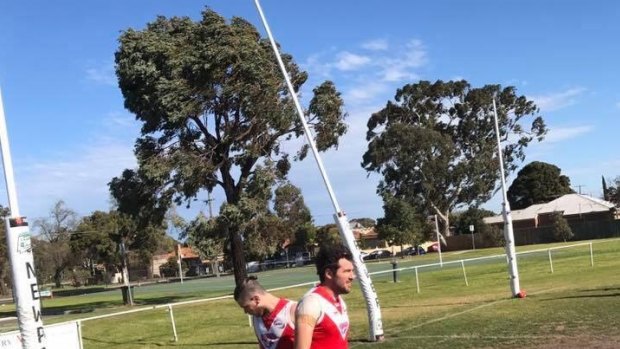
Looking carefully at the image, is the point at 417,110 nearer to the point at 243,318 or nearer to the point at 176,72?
the point at 176,72

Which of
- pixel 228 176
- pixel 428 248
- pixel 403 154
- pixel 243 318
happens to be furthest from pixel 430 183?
pixel 243 318

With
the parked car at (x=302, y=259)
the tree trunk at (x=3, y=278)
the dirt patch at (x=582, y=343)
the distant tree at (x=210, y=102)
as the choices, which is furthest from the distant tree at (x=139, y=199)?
the parked car at (x=302, y=259)

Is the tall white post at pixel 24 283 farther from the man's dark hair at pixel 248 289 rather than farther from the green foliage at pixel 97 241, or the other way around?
the green foliage at pixel 97 241

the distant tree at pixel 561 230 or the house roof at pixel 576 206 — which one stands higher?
the house roof at pixel 576 206

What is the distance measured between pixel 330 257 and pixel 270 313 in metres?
0.62

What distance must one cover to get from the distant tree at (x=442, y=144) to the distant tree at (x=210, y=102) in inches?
1666

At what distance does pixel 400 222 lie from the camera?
247 feet

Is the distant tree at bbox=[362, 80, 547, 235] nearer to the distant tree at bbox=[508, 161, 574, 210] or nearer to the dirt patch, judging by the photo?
the distant tree at bbox=[508, 161, 574, 210]

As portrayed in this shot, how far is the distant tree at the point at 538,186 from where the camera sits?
105 m

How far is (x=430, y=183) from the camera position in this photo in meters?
76.2

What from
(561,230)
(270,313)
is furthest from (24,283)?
(561,230)

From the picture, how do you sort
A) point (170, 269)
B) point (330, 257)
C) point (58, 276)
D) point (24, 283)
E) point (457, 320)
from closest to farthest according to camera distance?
1. point (330, 257)
2. point (24, 283)
3. point (457, 320)
4. point (58, 276)
5. point (170, 269)

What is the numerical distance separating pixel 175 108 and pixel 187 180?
3296 millimetres

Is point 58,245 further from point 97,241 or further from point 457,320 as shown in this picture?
point 457,320
